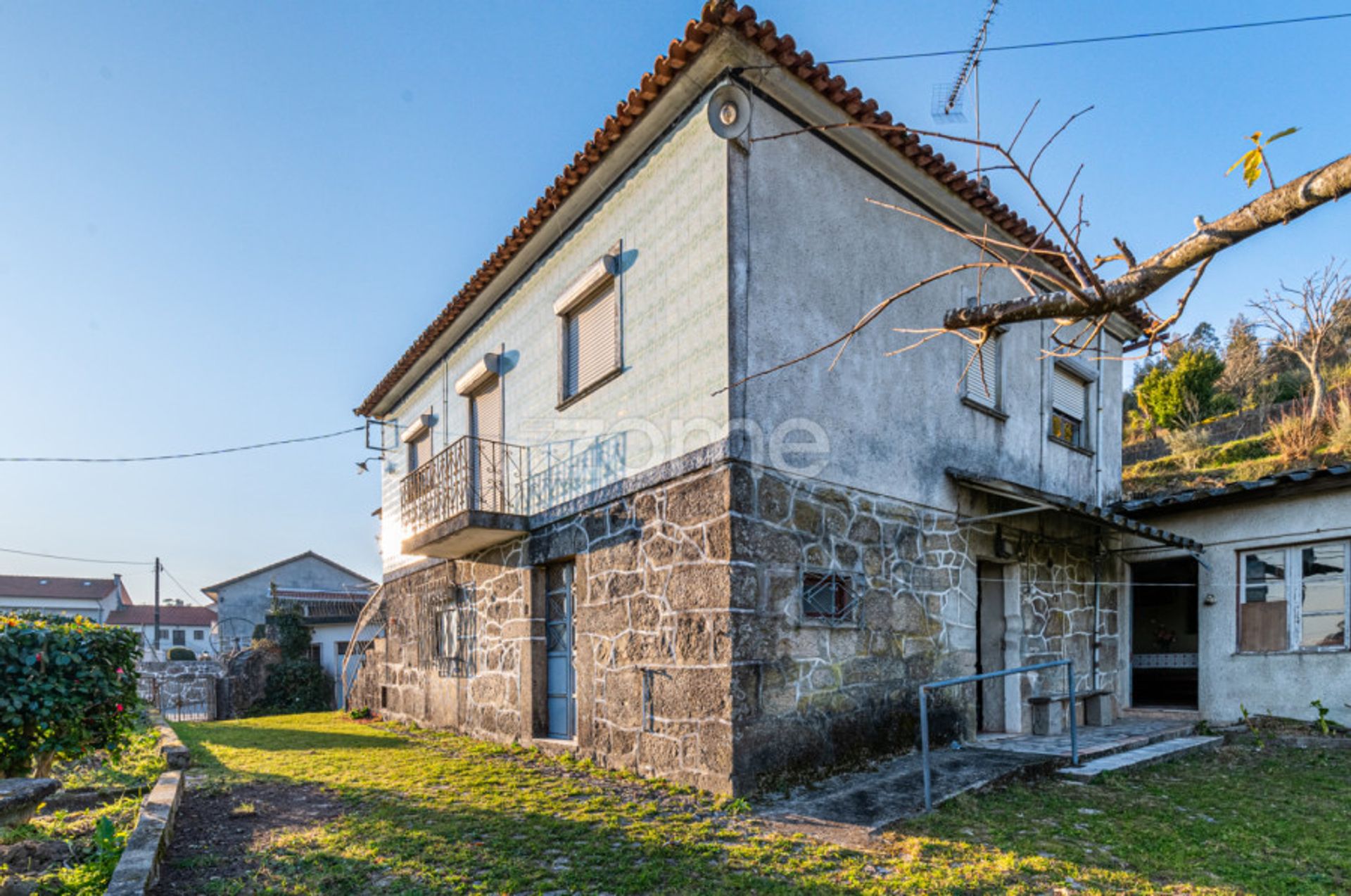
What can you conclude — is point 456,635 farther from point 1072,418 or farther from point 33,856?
point 1072,418

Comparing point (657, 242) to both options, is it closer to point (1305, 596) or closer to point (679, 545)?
point (679, 545)

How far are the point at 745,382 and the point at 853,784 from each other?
10.4ft

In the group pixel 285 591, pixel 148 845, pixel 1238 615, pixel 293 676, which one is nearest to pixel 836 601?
pixel 148 845

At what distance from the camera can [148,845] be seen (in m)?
4.48

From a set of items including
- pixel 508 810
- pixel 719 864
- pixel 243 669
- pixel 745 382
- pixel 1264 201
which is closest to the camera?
pixel 1264 201

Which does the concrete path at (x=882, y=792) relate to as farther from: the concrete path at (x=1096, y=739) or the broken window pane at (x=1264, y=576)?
the broken window pane at (x=1264, y=576)

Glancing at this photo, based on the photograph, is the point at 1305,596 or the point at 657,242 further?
the point at 1305,596

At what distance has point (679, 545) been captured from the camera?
6.61m

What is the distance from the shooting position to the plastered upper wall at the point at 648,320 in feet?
21.5

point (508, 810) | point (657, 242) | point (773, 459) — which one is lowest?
point (508, 810)

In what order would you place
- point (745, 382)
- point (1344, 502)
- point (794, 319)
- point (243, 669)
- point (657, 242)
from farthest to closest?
point (243, 669)
point (1344, 502)
point (657, 242)
point (794, 319)
point (745, 382)

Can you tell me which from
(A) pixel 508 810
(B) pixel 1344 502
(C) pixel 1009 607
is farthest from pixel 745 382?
(B) pixel 1344 502

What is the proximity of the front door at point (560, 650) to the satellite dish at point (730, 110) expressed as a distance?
4.69 m

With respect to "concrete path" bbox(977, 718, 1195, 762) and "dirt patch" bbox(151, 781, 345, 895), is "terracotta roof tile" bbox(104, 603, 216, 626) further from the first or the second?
"concrete path" bbox(977, 718, 1195, 762)
